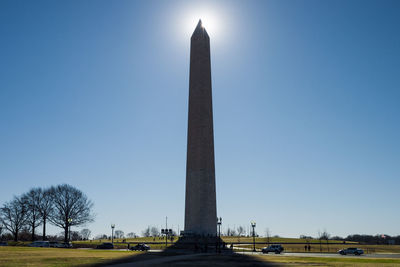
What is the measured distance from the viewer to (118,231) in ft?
617

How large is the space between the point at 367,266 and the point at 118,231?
595ft

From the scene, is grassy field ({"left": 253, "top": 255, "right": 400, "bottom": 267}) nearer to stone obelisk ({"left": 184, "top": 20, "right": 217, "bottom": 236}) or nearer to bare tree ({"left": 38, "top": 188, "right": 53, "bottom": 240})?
stone obelisk ({"left": 184, "top": 20, "right": 217, "bottom": 236})

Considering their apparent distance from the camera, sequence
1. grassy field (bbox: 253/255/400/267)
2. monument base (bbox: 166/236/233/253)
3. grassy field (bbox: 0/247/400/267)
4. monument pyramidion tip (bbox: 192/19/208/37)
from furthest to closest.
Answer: monument pyramidion tip (bbox: 192/19/208/37) → monument base (bbox: 166/236/233/253) → grassy field (bbox: 253/255/400/267) → grassy field (bbox: 0/247/400/267)

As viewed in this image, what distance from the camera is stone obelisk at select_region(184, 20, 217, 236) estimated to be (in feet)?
185

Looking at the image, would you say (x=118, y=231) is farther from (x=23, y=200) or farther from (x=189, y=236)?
(x=189, y=236)

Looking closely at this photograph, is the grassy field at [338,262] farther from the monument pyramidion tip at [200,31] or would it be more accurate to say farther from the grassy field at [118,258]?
the monument pyramidion tip at [200,31]

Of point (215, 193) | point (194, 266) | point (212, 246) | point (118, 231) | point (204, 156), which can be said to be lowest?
point (118, 231)

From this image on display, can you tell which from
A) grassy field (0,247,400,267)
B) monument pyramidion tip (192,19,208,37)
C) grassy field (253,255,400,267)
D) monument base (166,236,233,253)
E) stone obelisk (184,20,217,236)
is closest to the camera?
grassy field (0,247,400,267)

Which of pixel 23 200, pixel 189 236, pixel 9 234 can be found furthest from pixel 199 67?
pixel 9 234

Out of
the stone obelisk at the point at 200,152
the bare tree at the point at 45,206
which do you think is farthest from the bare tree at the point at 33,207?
the stone obelisk at the point at 200,152

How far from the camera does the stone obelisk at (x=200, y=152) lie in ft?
185

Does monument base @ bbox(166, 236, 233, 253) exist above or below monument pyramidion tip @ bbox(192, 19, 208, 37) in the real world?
below

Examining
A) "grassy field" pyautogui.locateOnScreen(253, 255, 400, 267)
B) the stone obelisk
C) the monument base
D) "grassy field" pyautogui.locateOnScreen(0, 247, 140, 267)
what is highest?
the stone obelisk

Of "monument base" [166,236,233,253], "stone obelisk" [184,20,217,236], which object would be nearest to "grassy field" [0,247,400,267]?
"monument base" [166,236,233,253]
